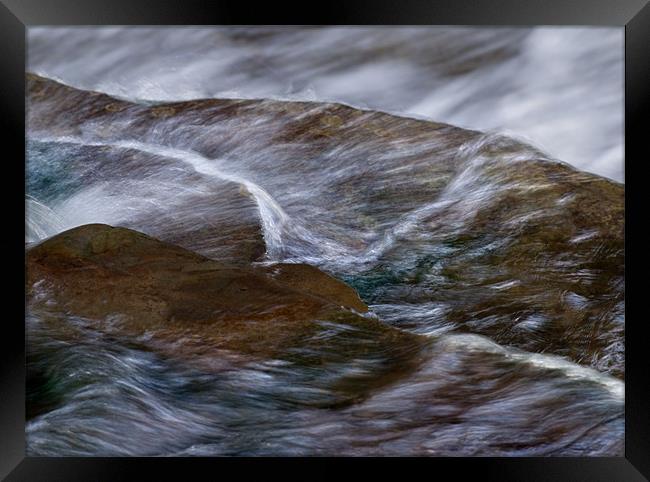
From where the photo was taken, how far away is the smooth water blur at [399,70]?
1.59 meters

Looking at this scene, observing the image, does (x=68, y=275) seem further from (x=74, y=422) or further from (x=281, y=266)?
(x=281, y=266)

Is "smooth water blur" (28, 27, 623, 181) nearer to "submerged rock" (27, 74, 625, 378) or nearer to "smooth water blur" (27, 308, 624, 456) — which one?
"submerged rock" (27, 74, 625, 378)

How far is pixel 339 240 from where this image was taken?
1602 mm

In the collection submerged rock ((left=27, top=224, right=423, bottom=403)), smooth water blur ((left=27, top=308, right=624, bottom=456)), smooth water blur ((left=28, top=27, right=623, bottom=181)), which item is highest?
smooth water blur ((left=28, top=27, right=623, bottom=181))

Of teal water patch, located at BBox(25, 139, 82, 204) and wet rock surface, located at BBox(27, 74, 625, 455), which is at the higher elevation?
teal water patch, located at BBox(25, 139, 82, 204)

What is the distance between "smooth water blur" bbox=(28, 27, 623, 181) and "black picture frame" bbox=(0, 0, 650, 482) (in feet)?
0.13

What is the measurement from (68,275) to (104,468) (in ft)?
2.32

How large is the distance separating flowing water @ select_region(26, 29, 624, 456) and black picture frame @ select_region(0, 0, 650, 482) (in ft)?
0.13

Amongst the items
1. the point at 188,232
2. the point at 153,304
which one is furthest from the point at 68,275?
the point at 188,232

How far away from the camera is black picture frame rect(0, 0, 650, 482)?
5.15ft

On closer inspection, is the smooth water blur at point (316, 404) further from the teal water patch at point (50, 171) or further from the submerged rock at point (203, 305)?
the teal water patch at point (50, 171)


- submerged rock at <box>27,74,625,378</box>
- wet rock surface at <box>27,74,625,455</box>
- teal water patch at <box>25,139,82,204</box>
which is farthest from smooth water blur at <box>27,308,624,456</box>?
teal water patch at <box>25,139,82,204</box>

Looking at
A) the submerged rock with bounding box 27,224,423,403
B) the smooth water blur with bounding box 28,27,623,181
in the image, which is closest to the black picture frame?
the smooth water blur with bounding box 28,27,623,181

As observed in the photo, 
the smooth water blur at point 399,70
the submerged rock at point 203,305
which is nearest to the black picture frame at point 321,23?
the smooth water blur at point 399,70
